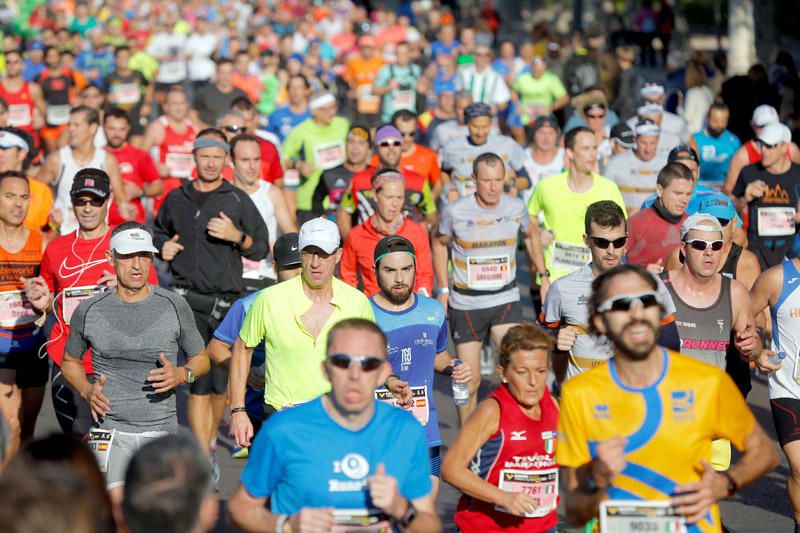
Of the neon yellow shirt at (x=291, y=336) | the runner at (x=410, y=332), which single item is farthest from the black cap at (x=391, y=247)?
the neon yellow shirt at (x=291, y=336)

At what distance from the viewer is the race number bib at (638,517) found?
4625 millimetres

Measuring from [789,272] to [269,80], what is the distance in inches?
603

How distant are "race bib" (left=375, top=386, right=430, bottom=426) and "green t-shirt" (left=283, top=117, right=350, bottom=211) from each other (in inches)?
243

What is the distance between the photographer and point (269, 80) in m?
21.7

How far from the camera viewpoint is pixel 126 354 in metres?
6.70

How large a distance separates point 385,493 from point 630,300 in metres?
1.00

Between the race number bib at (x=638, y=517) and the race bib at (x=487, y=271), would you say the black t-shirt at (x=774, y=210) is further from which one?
the race number bib at (x=638, y=517)

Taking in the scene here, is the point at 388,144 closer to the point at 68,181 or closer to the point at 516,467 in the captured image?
the point at 68,181

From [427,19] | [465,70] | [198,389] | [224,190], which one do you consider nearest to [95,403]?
[198,389]

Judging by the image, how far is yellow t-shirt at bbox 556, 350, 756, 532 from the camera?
4648mm

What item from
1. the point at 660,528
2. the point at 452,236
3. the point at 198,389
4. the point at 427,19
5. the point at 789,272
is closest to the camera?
the point at 660,528

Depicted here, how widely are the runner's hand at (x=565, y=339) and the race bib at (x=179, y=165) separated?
6468 millimetres

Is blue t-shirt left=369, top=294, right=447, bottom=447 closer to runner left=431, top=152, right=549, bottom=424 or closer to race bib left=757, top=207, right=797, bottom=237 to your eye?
runner left=431, top=152, right=549, bottom=424

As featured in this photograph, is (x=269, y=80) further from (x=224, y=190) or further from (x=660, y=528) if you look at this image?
(x=660, y=528)
